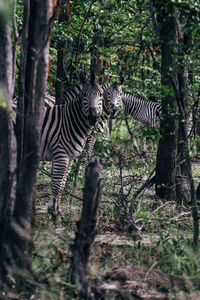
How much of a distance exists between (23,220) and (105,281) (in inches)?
35.2

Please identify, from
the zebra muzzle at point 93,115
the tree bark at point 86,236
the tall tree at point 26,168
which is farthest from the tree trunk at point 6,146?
the zebra muzzle at point 93,115

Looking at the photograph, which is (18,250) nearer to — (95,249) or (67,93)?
(95,249)

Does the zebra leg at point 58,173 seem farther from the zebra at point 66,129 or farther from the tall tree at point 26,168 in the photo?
the tall tree at point 26,168

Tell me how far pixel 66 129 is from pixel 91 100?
64 centimetres

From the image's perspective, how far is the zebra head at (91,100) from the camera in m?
6.97

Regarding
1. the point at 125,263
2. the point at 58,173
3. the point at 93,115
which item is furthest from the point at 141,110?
the point at 125,263

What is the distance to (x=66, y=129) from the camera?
7.20 meters

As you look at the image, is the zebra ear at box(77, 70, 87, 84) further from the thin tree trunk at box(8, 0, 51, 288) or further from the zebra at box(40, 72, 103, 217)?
the thin tree trunk at box(8, 0, 51, 288)

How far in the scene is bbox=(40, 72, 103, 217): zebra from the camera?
6922mm

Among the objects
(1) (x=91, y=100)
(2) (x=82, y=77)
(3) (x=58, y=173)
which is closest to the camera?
(3) (x=58, y=173)

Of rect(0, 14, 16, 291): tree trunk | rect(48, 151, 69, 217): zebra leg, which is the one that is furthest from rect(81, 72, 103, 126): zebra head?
rect(0, 14, 16, 291): tree trunk

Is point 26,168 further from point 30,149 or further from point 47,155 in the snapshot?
point 47,155

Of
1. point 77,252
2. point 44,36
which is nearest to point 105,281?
point 77,252

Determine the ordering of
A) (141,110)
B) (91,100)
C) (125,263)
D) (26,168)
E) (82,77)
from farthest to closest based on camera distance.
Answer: (141,110) → (82,77) → (91,100) → (125,263) → (26,168)
